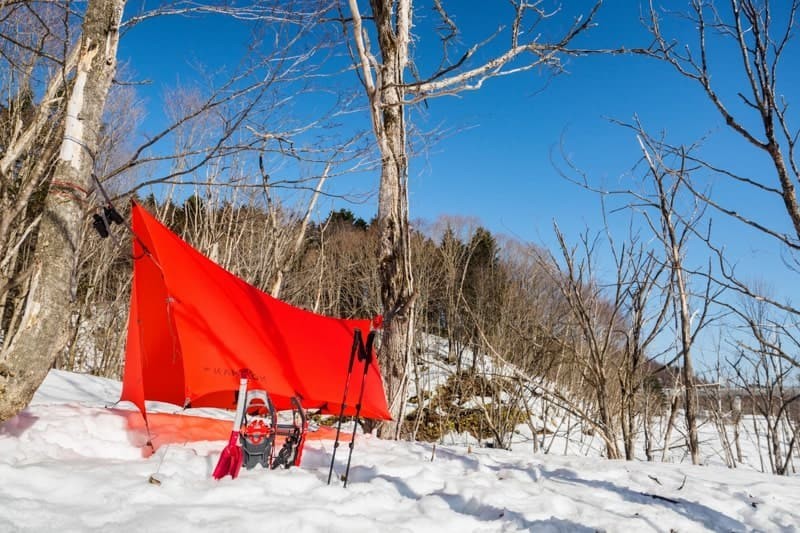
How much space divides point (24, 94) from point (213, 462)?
7.20 m

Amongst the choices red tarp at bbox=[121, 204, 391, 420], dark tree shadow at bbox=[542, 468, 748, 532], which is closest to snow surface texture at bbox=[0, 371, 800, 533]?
dark tree shadow at bbox=[542, 468, 748, 532]

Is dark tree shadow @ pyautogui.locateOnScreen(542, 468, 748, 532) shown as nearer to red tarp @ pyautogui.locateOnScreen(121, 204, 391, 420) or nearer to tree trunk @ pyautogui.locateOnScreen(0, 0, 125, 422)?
red tarp @ pyautogui.locateOnScreen(121, 204, 391, 420)

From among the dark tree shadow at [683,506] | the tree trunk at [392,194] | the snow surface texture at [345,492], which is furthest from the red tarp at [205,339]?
the dark tree shadow at [683,506]

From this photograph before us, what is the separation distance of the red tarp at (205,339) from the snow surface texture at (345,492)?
0.35m

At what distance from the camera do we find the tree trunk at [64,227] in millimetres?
2430

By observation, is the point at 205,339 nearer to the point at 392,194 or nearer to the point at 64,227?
the point at 64,227

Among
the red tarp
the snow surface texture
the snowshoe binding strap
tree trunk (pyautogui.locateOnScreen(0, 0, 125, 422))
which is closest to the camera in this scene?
the snow surface texture

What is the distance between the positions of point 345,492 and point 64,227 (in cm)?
202

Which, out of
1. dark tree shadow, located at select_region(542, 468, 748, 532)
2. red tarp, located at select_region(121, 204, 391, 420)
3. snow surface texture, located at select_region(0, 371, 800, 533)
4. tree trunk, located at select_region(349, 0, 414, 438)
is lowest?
snow surface texture, located at select_region(0, 371, 800, 533)

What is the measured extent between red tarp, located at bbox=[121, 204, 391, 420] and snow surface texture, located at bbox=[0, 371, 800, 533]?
35 centimetres

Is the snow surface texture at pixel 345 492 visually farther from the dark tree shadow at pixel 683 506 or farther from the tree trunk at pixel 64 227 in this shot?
the tree trunk at pixel 64 227

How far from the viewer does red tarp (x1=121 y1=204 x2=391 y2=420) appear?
293 centimetres

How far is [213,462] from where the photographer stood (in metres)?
2.65

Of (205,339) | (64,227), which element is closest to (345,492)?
(205,339)
